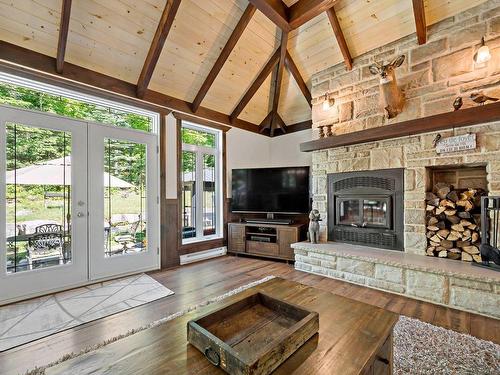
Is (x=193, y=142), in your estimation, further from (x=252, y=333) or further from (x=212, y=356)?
(x=212, y=356)

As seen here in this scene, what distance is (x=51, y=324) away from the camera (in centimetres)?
222

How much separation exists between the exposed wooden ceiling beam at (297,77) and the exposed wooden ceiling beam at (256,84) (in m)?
0.19

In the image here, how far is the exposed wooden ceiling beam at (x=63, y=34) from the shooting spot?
2.53 meters

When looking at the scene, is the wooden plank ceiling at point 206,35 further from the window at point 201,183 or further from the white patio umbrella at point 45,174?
the white patio umbrella at point 45,174

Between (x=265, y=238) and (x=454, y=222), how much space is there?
8.79 feet

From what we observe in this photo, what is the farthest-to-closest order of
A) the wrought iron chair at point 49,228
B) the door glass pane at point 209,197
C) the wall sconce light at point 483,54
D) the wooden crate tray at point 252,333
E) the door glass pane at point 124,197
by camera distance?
the door glass pane at point 209,197, the door glass pane at point 124,197, the wrought iron chair at point 49,228, the wall sconce light at point 483,54, the wooden crate tray at point 252,333

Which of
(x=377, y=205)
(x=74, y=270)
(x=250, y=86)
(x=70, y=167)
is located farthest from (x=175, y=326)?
(x=250, y=86)

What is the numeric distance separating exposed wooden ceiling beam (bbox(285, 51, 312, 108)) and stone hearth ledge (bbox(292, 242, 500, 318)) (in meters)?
2.72

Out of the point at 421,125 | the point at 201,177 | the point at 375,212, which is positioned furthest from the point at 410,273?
the point at 201,177

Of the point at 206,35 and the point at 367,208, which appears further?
the point at 367,208

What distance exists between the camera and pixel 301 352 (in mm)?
1026

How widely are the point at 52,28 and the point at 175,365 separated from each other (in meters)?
3.58

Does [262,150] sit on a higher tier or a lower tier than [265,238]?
higher

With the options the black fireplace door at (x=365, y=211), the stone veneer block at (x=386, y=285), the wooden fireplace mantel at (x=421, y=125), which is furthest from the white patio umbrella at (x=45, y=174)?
the stone veneer block at (x=386, y=285)
